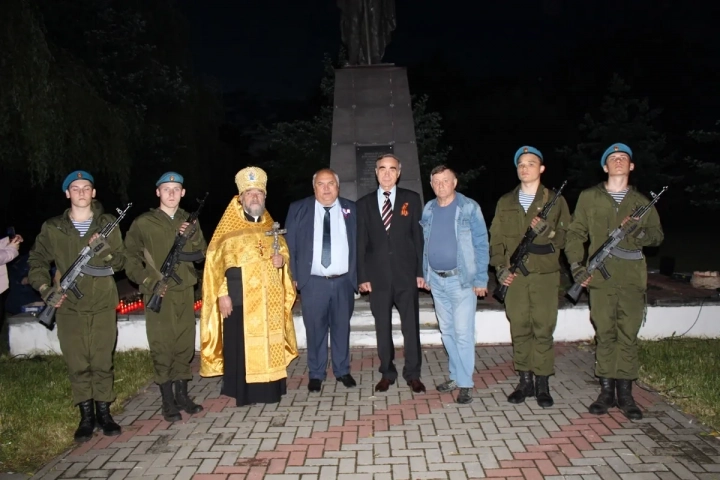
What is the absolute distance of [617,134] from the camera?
26.7 m

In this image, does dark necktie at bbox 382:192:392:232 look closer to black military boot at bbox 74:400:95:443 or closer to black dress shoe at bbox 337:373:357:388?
black dress shoe at bbox 337:373:357:388

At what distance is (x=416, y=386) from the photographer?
5.84m

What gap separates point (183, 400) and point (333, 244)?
201 centimetres

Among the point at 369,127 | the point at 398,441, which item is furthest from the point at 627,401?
the point at 369,127

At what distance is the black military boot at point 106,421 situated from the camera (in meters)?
A: 5.02

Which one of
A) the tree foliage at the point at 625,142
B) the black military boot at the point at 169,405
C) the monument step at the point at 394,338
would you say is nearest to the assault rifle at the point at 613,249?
the monument step at the point at 394,338

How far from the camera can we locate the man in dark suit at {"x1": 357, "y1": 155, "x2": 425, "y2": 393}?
19.0 ft

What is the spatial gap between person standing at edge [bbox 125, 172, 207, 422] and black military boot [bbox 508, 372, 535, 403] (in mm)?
2945

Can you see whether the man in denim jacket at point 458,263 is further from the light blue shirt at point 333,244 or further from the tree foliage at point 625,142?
the tree foliage at point 625,142

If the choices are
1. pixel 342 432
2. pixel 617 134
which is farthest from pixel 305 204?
pixel 617 134

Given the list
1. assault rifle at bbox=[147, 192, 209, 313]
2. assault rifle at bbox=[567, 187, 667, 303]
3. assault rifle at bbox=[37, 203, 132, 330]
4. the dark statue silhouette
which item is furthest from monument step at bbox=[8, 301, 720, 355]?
the dark statue silhouette

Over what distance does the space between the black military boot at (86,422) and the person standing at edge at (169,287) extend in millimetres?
587

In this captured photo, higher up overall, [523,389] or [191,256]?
[191,256]

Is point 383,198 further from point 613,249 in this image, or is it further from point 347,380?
point 613,249
